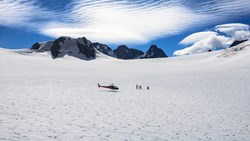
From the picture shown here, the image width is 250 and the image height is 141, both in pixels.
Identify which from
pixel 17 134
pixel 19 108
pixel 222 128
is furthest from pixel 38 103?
pixel 222 128

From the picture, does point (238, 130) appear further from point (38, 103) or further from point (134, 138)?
point (38, 103)

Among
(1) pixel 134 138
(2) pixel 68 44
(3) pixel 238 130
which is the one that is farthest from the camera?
(2) pixel 68 44

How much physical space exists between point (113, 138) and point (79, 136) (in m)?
1.56

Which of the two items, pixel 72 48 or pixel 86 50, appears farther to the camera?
pixel 86 50

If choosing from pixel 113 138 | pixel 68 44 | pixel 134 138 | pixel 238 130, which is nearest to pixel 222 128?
pixel 238 130

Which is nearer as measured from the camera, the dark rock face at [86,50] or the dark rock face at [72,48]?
the dark rock face at [72,48]

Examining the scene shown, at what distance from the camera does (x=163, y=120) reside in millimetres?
14797

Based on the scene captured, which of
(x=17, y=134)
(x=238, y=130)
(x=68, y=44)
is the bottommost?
(x=238, y=130)

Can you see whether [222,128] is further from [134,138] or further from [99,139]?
[99,139]

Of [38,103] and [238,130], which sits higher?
[38,103]

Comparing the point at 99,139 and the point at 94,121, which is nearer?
the point at 99,139

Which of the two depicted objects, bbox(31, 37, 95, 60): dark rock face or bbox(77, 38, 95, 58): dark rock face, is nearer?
bbox(31, 37, 95, 60): dark rock face

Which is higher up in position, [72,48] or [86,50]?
[72,48]

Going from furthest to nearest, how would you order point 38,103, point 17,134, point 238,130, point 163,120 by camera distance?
1. point 38,103
2. point 163,120
3. point 238,130
4. point 17,134
